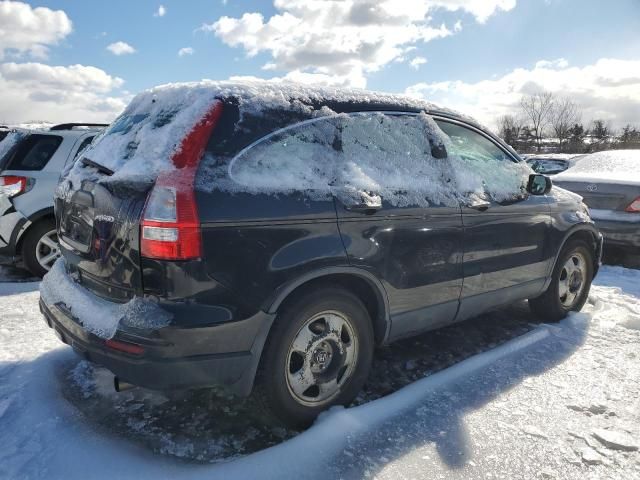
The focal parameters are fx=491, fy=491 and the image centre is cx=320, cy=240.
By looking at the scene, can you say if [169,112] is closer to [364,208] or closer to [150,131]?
[150,131]

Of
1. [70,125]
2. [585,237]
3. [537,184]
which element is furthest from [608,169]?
[70,125]

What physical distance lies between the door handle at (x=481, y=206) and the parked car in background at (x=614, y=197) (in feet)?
13.3

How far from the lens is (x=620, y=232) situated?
6457 mm

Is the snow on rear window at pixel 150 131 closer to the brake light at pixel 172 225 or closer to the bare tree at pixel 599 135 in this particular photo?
the brake light at pixel 172 225

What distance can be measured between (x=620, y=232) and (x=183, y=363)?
6.28 m

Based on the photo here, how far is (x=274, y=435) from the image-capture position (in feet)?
8.57

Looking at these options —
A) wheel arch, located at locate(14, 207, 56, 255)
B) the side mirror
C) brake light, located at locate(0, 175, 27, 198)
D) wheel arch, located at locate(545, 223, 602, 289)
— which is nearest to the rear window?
brake light, located at locate(0, 175, 27, 198)

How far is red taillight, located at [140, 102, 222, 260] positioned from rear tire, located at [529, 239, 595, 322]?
10.9 feet

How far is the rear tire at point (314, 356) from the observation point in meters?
2.45

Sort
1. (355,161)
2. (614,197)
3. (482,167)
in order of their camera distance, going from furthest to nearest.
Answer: (614,197) → (482,167) → (355,161)

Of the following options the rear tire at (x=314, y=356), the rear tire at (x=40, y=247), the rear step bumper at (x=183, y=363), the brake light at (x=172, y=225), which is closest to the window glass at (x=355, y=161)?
the brake light at (x=172, y=225)

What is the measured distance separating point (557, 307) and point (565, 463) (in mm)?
2134

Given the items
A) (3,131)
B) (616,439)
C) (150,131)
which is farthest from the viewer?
(3,131)

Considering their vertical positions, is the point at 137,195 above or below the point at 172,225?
above
